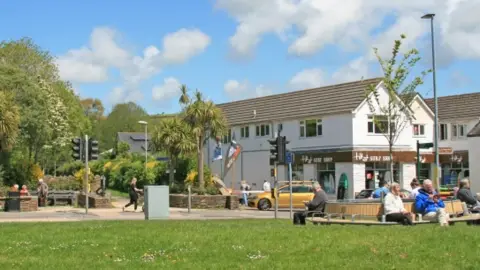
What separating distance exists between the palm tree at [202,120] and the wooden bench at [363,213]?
76.7 feet

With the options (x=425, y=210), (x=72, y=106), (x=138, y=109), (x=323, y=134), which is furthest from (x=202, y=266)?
(x=138, y=109)

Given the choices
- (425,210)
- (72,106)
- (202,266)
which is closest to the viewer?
(202,266)

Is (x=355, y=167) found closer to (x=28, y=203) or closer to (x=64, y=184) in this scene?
(x=64, y=184)

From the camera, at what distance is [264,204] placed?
39719mm

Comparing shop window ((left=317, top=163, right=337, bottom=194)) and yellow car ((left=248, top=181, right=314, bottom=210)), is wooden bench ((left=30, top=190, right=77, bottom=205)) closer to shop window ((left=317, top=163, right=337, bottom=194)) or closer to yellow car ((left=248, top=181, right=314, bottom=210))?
yellow car ((left=248, top=181, right=314, bottom=210))

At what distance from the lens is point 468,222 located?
17.6 m

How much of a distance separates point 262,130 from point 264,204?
18793 millimetres

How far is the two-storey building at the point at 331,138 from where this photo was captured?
164ft

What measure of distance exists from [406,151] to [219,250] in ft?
139

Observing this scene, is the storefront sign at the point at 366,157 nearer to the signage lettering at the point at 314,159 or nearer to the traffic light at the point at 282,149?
the signage lettering at the point at 314,159

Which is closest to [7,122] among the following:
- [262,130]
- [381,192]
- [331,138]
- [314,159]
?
[314,159]

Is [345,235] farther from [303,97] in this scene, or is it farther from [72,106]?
[72,106]

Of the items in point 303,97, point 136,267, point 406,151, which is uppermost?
point 303,97

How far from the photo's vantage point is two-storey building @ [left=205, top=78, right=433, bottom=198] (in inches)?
1966
